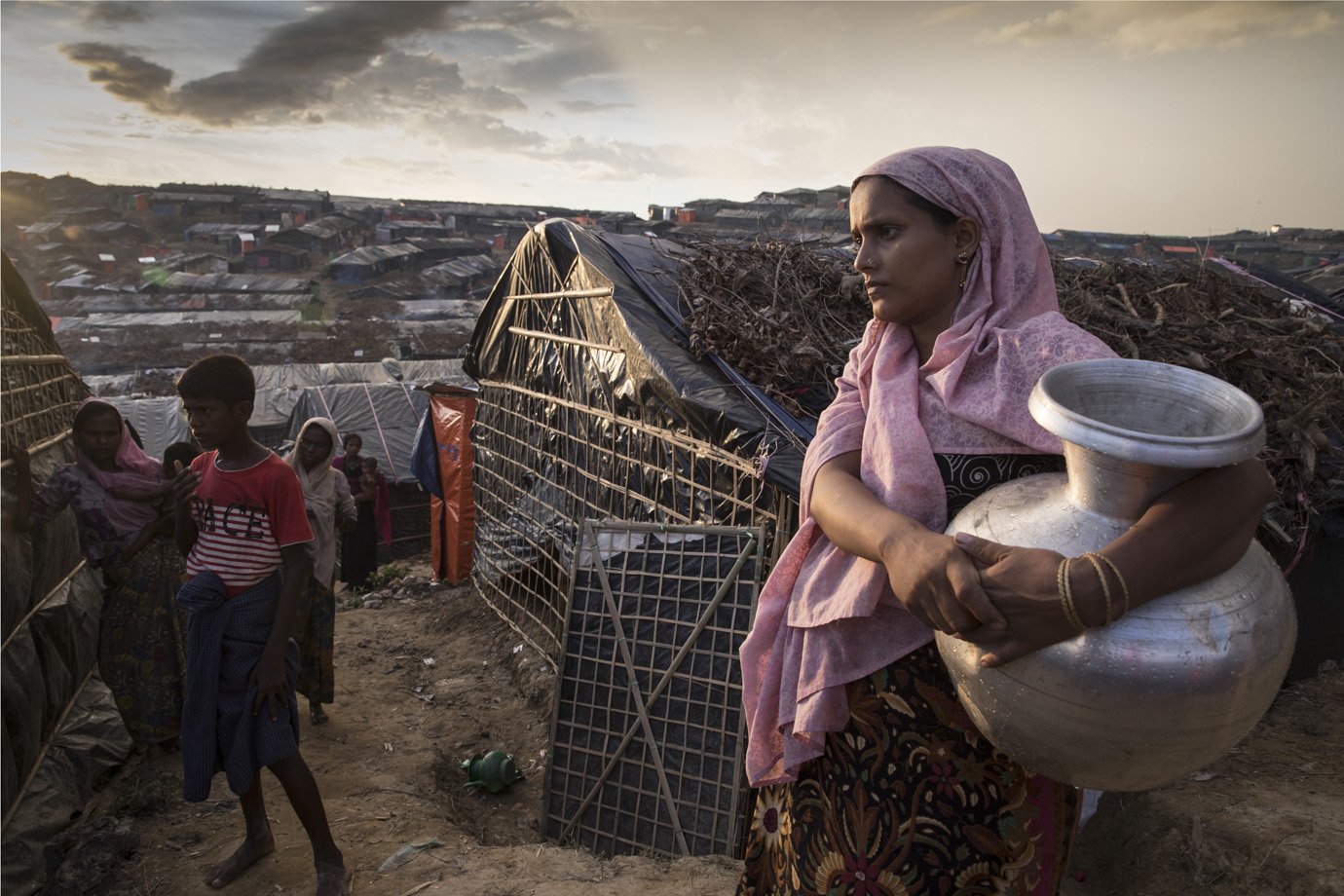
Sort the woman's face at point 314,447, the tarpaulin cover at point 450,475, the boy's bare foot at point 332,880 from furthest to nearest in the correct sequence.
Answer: the tarpaulin cover at point 450,475 < the woman's face at point 314,447 < the boy's bare foot at point 332,880

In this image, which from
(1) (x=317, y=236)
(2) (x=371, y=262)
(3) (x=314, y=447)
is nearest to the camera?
(3) (x=314, y=447)

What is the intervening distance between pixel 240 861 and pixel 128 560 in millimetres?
1874

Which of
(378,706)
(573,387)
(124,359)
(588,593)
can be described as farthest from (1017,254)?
(124,359)

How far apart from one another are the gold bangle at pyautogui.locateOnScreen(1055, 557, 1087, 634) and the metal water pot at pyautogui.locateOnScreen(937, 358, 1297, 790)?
0.03 metres

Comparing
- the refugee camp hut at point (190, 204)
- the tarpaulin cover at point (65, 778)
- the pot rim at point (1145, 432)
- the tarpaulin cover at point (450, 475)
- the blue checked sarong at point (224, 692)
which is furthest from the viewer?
the refugee camp hut at point (190, 204)

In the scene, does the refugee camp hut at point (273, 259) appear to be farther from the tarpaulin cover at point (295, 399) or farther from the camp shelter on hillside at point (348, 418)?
the camp shelter on hillside at point (348, 418)

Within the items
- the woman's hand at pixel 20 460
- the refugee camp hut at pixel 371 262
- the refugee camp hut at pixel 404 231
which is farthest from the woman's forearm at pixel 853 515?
the refugee camp hut at pixel 404 231

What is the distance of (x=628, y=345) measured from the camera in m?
4.96

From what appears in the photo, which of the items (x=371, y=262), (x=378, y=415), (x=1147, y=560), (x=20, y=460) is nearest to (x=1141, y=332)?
(x=1147, y=560)

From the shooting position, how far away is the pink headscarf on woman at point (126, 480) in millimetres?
4289

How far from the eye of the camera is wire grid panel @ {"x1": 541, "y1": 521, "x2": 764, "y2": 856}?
12.1 feet

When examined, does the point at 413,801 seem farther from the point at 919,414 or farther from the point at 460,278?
the point at 460,278

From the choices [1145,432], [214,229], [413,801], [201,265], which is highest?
[214,229]

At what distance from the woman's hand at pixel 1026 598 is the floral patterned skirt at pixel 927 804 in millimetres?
300
